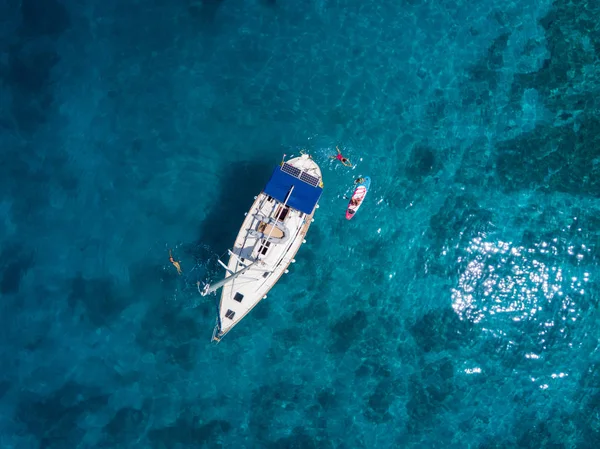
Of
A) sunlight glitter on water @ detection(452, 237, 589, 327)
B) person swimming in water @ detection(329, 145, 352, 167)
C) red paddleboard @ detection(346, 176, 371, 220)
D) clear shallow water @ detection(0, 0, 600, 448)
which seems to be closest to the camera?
clear shallow water @ detection(0, 0, 600, 448)

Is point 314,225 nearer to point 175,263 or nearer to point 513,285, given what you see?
point 175,263

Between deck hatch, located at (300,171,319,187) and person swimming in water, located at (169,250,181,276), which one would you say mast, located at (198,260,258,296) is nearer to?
person swimming in water, located at (169,250,181,276)

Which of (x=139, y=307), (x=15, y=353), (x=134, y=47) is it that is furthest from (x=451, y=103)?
(x=15, y=353)

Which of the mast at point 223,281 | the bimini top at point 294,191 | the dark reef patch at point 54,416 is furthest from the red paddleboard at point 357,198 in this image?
the dark reef patch at point 54,416

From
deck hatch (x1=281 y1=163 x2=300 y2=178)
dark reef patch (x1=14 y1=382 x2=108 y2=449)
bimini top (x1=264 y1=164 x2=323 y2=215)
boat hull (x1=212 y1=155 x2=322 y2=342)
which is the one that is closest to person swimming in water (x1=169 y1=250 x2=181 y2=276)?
boat hull (x1=212 y1=155 x2=322 y2=342)

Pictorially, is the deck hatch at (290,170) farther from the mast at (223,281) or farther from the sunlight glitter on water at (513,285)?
the sunlight glitter on water at (513,285)

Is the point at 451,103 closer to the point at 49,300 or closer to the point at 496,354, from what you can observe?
the point at 496,354
